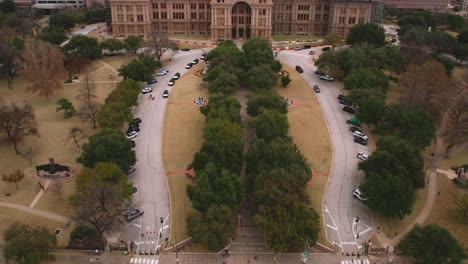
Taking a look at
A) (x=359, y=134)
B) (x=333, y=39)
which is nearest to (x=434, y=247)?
(x=359, y=134)

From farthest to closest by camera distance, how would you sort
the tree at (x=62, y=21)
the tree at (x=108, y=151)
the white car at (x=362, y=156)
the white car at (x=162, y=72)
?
the tree at (x=62, y=21)
the white car at (x=162, y=72)
the white car at (x=362, y=156)
the tree at (x=108, y=151)

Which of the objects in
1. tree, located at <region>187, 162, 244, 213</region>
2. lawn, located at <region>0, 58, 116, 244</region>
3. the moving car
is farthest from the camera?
the moving car

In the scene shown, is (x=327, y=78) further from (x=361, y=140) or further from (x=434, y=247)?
(x=434, y=247)

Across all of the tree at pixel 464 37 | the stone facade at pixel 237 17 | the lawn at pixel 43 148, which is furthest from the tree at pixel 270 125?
the tree at pixel 464 37

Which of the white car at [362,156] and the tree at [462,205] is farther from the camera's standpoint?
the white car at [362,156]

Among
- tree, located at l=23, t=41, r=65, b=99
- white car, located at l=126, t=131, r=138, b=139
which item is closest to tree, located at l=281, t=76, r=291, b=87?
white car, located at l=126, t=131, r=138, b=139

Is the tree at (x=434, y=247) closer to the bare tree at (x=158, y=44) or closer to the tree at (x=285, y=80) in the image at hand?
the tree at (x=285, y=80)

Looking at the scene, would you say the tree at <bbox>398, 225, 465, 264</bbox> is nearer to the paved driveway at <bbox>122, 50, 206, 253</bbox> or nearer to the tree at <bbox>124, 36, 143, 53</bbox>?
the paved driveway at <bbox>122, 50, 206, 253</bbox>
